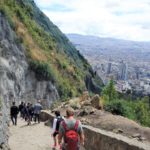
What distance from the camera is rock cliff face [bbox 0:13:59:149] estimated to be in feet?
180

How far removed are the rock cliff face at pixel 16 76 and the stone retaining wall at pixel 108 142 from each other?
33.9 meters

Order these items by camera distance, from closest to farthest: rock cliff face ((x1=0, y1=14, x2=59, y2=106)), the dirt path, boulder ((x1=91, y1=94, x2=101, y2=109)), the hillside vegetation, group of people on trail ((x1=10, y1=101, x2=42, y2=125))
Result: the dirt path → group of people on trail ((x1=10, y1=101, x2=42, y2=125)) → boulder ((x1=91, y1=94, x2=101, y2=109)) → rock cliff face ((x1=0, y1=14, x2=59, y2=106)) → the hillside vegetation

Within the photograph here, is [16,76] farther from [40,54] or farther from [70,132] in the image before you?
[70,132]

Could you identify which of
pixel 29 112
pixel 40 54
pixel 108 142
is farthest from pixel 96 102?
pixel 40 54

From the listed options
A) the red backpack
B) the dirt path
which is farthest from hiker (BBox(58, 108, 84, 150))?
the dirt path

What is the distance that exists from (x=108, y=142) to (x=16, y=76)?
135 feet

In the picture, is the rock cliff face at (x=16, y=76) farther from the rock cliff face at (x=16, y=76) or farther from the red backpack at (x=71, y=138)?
the red backpack at (x=71, y=138)

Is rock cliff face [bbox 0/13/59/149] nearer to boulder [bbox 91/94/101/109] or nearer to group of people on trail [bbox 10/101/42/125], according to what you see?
group of people on trail [bbox 10/101/42/125]

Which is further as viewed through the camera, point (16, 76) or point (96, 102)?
point (16, 76)

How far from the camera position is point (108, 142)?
54.5ft

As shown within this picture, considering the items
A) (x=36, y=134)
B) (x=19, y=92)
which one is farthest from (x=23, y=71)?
(x=36, y=134)

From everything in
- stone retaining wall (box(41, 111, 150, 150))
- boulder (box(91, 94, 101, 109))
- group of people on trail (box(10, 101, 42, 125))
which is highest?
stone retaining wall (box(41, 111, 150, 150))

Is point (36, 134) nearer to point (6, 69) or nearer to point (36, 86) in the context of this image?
point (6, 69)

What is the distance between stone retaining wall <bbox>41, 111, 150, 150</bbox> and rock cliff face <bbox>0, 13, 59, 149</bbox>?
111ft
